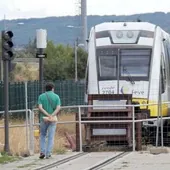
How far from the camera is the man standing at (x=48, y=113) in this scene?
15672mm

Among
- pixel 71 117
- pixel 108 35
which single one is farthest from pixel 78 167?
pixel 71 117

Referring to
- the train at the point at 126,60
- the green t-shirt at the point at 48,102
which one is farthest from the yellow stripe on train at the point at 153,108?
the green t-shirt at the point at 48,102

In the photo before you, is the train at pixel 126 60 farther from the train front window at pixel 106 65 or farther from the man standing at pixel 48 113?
the man standing at pixel 48 113

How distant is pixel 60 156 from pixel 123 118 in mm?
3079

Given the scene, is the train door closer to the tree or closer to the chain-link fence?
the chain-link fence

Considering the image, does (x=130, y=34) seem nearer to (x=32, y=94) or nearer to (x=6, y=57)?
(x=6, y=57)

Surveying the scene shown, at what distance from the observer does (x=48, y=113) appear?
1570cm

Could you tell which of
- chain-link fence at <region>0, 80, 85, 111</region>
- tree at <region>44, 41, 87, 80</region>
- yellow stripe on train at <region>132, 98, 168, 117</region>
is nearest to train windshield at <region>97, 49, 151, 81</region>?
yellow stripe on train at <region>132, 98, 168, 117</region>

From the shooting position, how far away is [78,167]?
13836 millimetres

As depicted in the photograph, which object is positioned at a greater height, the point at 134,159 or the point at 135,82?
the point at 135,82

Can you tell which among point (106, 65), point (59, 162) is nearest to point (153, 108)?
point (106, 65)

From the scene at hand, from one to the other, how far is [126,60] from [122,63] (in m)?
0.18

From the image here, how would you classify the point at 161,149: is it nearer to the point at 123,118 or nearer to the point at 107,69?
the point at 123,118

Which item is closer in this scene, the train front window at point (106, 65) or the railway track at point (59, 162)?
the railway track at point (59, 162)
